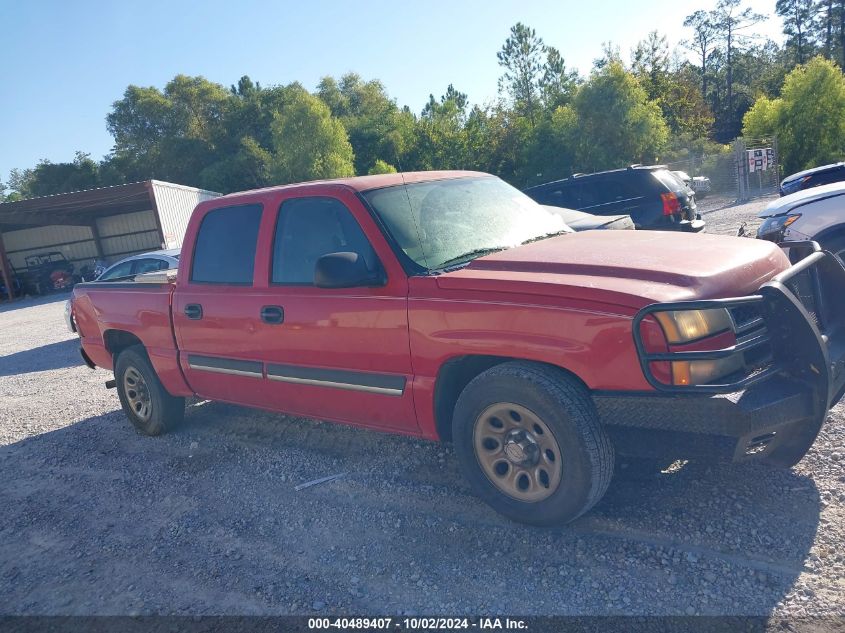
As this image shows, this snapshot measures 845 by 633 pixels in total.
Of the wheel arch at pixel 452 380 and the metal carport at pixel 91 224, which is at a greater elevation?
the metal carport at pixel 91 224

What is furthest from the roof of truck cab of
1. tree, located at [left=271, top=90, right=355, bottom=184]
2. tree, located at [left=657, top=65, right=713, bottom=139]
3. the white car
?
tree, located at [left=657, top=65, right=713, bottom=139]

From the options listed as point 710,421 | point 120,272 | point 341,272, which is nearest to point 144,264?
point 120,272

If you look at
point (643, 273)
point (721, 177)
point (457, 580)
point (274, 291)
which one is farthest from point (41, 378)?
point (721, 177)

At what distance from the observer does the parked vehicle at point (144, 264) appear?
11125 mm

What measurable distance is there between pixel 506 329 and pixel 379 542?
1.37 metres

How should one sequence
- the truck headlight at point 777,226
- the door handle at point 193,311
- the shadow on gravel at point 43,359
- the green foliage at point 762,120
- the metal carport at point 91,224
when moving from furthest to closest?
the green foliage at point 762,120, the metal carport at point 91,224, the shadow on gravel at point 43,359, the truck headlight at point 777,226, the door handle at point 193,311

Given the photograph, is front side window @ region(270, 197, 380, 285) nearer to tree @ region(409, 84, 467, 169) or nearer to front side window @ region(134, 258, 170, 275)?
front side window @ region(134, 258, 170, 275)

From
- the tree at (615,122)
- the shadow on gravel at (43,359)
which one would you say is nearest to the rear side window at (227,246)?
the shadow on gravel at (43,359)

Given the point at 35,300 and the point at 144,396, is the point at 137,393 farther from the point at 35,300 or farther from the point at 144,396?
the point at 35,300

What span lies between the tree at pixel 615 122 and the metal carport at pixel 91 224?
18378 mm

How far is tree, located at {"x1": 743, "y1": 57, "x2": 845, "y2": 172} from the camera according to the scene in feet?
90.1

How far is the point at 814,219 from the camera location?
6480 millimetres

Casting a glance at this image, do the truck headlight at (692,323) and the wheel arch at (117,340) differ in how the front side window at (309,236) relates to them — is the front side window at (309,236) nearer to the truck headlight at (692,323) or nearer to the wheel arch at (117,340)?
the truck headlight at (692,323)

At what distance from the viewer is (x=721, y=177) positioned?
2805 cm
